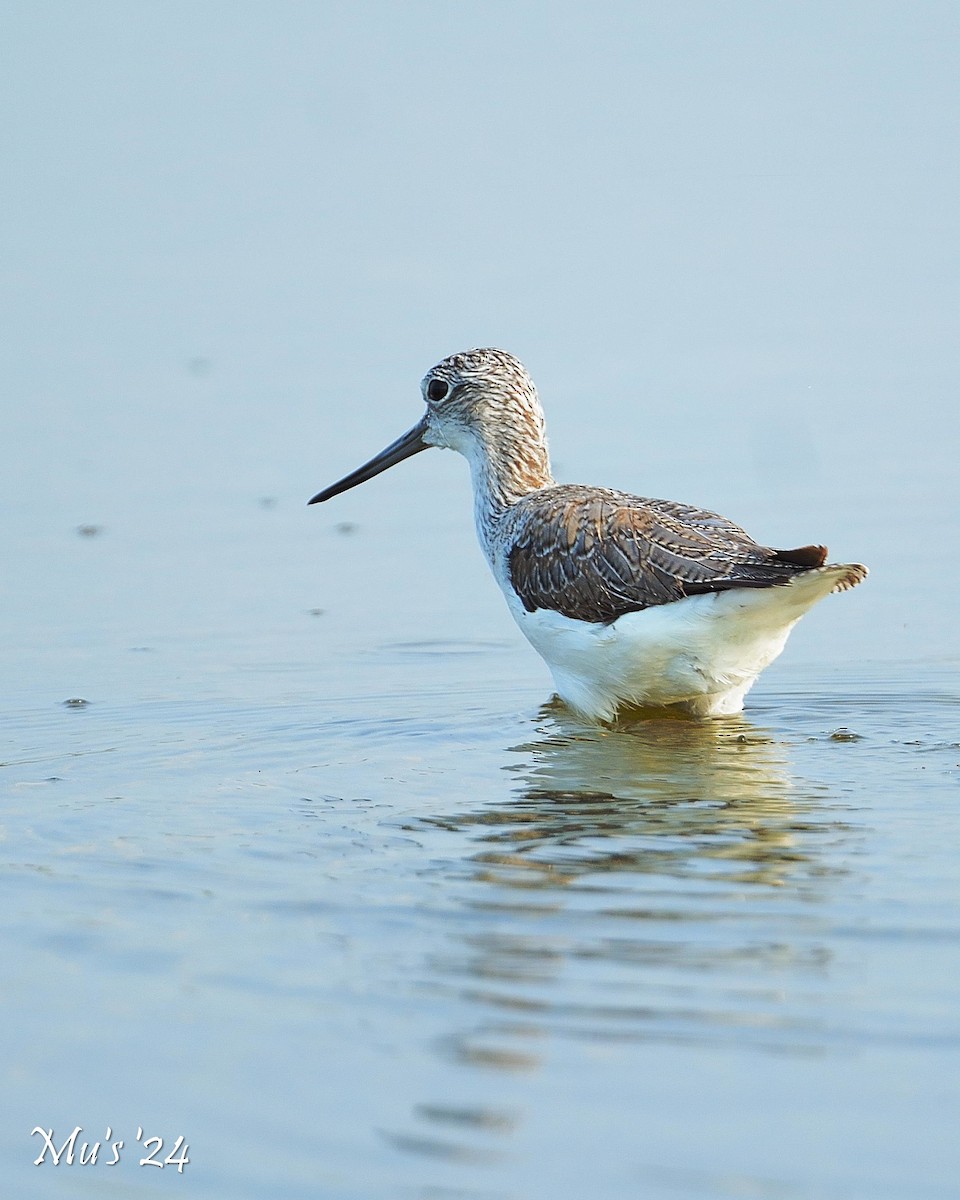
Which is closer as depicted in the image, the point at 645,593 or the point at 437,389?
the point at 645,593

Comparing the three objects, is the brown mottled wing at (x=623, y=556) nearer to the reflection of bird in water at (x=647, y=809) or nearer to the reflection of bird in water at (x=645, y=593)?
the reflection of bird in water at (x=645, y=593)

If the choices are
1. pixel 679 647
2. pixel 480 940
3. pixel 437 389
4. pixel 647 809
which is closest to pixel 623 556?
pixel 679 647

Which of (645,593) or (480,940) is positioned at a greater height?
(645,593)

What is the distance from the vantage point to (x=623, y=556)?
7086 mm

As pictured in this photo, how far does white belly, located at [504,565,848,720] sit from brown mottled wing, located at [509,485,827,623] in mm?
52

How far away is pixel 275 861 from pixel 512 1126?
190 centimetres

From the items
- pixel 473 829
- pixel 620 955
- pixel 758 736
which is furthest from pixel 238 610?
pixel 620 955

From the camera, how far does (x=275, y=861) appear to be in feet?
16.9

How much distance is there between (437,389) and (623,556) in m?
1.96

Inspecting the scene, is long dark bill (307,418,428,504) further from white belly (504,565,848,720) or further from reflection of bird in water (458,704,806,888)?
reflection of bird in water (458,704,806,888)

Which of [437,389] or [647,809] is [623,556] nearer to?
[647,809]

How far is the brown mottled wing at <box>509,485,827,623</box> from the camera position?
6.70m

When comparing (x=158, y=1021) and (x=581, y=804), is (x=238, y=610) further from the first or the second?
(x=158, y=1021)

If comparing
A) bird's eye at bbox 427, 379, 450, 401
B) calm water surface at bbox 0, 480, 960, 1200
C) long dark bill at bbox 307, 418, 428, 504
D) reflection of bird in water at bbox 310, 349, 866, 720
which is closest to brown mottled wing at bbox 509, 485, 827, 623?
reflection of bird in water at bbox 310, 349, 866, 720
